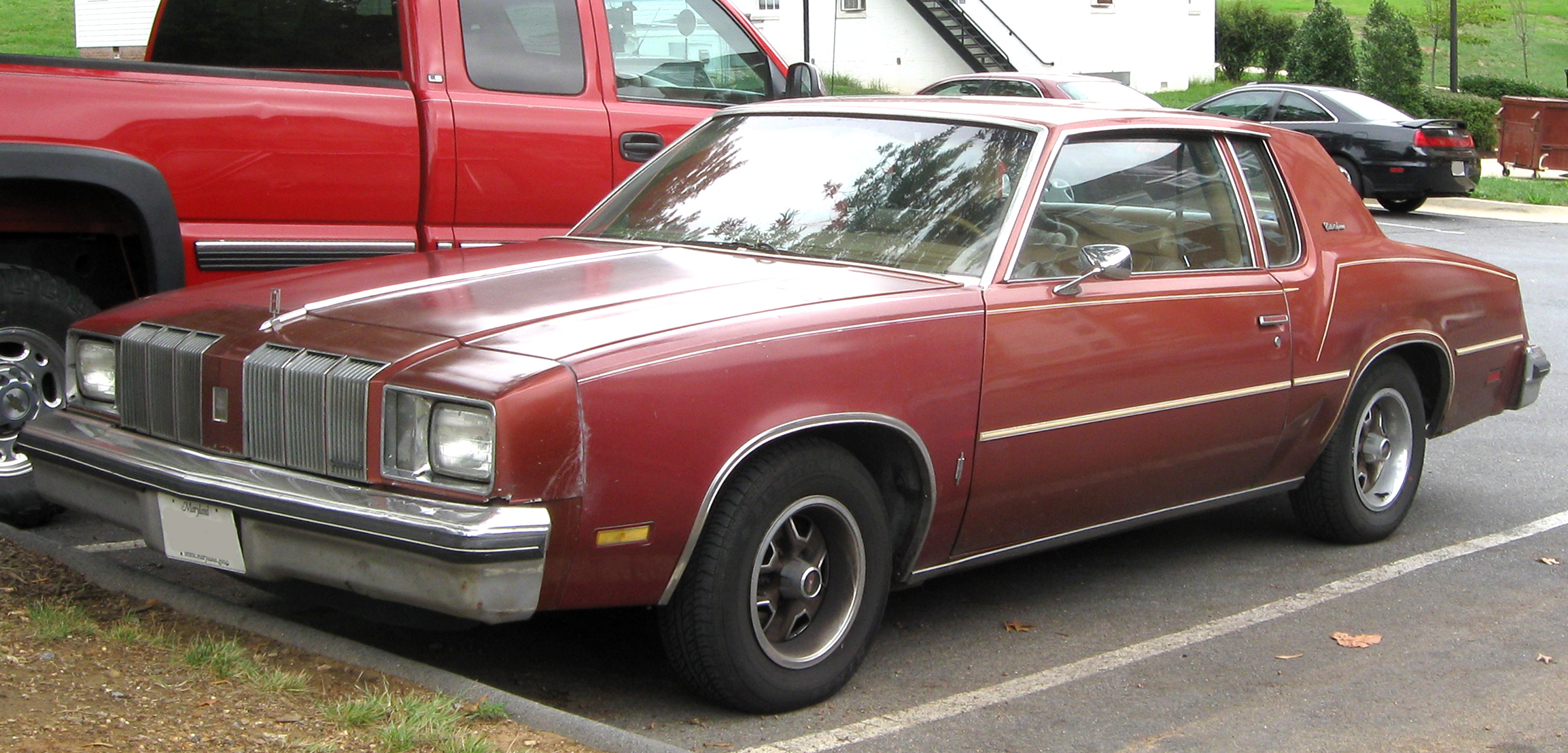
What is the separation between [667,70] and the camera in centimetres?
689

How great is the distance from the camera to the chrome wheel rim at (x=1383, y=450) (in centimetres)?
578

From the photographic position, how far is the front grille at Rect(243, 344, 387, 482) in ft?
11.8

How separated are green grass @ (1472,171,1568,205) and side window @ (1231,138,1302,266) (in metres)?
15.8

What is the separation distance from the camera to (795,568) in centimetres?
395

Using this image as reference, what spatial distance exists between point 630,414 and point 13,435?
2.88m

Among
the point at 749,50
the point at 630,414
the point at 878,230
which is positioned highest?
the point at 749,50

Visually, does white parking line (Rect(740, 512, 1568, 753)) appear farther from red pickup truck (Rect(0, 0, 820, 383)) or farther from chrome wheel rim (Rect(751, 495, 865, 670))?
red pickup truck (Rect(0, 0, 820, 383))

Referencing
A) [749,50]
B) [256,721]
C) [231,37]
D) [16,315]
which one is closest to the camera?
[256,721]

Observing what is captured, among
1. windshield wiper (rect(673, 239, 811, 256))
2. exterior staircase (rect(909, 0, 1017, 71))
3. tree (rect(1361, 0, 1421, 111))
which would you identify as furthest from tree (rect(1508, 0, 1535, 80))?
windshield wiper (rect(673, 239, 811, 256))

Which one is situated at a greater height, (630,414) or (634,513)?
(630,414)

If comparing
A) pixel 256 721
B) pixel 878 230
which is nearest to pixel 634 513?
pixel 256 721

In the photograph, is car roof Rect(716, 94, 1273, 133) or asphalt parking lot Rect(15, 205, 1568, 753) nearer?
asphalt parking lot Rect(15, 205, 1568, 753)

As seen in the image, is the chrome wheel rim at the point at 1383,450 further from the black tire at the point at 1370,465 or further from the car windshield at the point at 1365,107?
the car windshield at the point at 1365,107

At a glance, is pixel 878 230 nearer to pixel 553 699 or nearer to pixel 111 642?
pixel 553 699
